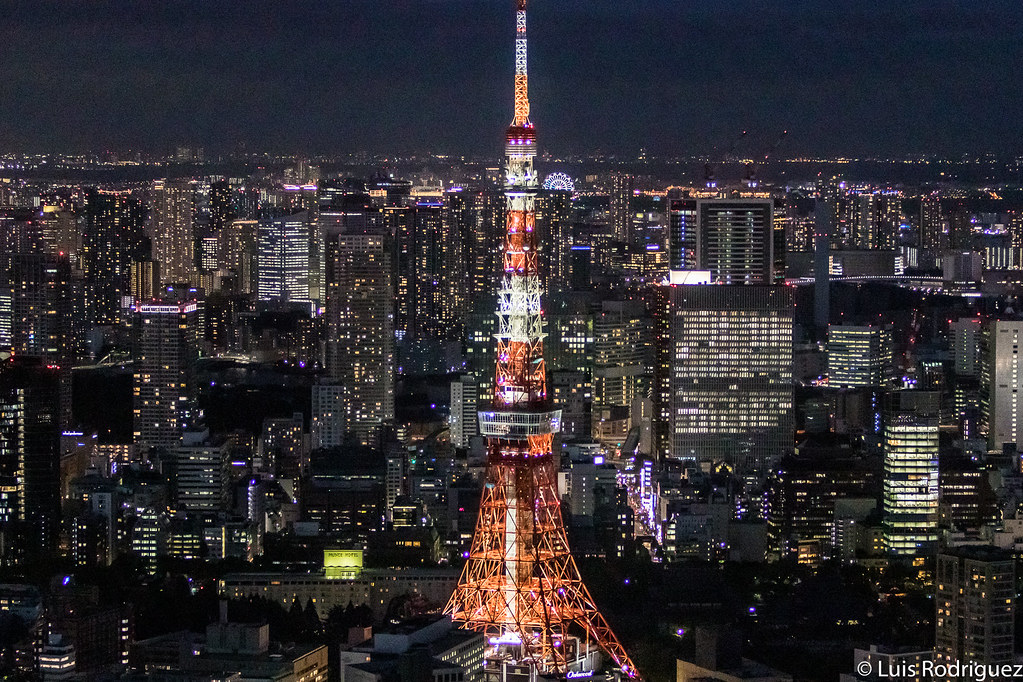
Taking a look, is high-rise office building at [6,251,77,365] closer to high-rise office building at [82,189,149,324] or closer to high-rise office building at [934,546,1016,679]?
high-rise office building at [82,189,149,324]

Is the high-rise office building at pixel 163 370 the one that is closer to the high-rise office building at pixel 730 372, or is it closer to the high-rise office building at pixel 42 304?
the high-rise office building at pixel 42 304

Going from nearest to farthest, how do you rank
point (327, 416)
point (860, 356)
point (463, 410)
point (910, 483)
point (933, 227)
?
point (910, 483), point (463, 410), point (327, 416), point (860, 356), point (933, 227)

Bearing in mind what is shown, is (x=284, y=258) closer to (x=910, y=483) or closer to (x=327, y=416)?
(x=327, y=416)

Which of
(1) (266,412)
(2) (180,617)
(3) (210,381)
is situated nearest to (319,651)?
(2) (180,617)

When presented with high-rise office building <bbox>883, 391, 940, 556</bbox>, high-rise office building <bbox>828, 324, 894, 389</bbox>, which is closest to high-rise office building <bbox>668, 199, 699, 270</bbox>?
high-rise office building <bbox>828, 324, 894, 389</bbox>

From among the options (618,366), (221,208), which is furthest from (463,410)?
(221,208)

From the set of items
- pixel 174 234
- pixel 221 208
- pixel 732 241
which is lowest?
pixel 732 241

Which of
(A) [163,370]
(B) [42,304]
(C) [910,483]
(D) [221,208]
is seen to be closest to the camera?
(C) [910,483]
